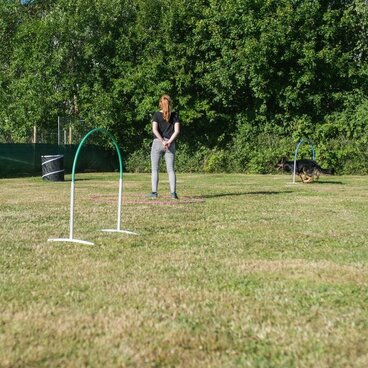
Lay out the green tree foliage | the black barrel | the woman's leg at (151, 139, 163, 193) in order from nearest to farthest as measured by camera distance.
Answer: the woman's leg at (151, 139, 163, 193) < the black barrel < the green tree foliage

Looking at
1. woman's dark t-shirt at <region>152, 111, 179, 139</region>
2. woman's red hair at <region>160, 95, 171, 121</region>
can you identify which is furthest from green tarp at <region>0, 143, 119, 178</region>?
woman's red hair at <region>160, 95, 171, 121</region>

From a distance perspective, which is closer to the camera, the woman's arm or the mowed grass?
the mowed grass

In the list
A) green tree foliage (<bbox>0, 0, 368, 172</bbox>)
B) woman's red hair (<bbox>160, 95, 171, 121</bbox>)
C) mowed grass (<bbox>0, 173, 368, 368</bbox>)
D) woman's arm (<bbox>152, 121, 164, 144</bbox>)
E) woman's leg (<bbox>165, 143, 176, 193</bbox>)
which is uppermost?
green tree foliage (<bbox>0, 0, 368, 172</bbox>)

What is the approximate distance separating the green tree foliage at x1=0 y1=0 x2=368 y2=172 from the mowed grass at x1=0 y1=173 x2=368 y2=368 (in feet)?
58.6

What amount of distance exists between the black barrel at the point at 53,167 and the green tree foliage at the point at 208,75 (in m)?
8.52

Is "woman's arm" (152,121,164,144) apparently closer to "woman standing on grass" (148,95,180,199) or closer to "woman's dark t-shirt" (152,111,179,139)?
"woman standing on grass" (148,95,180,199)

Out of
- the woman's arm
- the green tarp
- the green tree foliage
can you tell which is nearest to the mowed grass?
the woman's arm

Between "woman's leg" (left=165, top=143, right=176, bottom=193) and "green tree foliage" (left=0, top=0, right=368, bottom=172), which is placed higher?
"green tree foliage" (left=0, top=0, right=368, bottom=172)

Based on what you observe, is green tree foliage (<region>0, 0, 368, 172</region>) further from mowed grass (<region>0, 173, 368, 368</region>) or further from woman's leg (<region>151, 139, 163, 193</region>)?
mowed grass (<region>0, 173, 368, 368</region>)

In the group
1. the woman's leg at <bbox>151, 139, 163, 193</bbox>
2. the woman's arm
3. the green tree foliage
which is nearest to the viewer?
the woman's arm

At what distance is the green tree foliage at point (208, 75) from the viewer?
78.5 ft

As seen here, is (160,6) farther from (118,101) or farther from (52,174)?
(52,174)

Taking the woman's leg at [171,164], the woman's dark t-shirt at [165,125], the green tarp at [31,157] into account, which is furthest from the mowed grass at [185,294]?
the green tarp at [31,157]

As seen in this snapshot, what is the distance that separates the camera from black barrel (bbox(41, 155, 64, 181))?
57.0 feet
